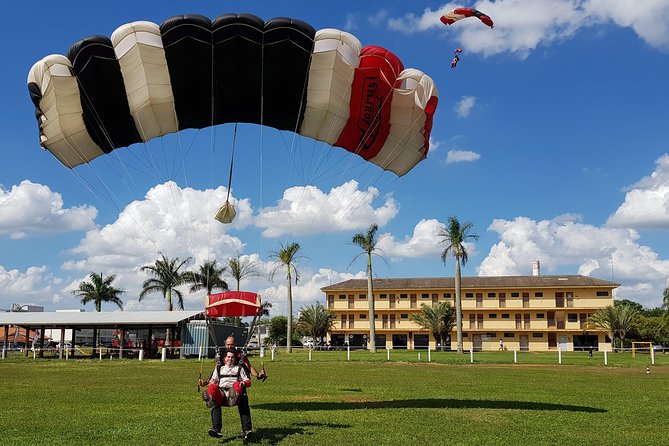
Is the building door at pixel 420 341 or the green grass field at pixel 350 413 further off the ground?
the green grass field at pixel 350 413

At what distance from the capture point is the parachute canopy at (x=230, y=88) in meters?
14.9

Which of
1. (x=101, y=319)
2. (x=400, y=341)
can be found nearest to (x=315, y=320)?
(x=400, y=341)

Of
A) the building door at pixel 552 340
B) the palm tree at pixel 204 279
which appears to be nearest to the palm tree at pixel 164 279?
the palm tree at pixel 204 279

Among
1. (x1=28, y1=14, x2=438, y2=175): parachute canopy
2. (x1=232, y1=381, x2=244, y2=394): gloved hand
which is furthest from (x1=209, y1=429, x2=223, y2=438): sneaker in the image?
(x1=28, y1=14, x2=438, y2=175): parachute canopy

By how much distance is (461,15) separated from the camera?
16281 millimetres

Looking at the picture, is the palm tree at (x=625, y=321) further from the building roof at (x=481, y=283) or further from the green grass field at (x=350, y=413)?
the green grass field at (x=350, y=413)

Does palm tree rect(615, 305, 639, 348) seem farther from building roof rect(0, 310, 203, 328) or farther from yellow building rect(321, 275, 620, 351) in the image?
building roof rect(0, 310, 203, 328)

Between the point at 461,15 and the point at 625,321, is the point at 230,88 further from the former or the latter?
the point at 625,321

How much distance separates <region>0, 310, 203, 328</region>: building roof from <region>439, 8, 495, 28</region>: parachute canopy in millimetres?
34821

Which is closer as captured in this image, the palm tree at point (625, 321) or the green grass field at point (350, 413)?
the green grass field at point (350, 413)

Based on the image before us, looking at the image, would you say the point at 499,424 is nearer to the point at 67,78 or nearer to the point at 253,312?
the point at 253,312

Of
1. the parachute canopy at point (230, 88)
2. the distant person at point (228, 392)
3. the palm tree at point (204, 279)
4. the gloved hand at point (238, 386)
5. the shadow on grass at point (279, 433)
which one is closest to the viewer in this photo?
the shadow on grass at point (279, 433)

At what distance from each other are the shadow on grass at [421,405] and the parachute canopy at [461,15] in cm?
942

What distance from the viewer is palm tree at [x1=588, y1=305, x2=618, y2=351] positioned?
253ft
